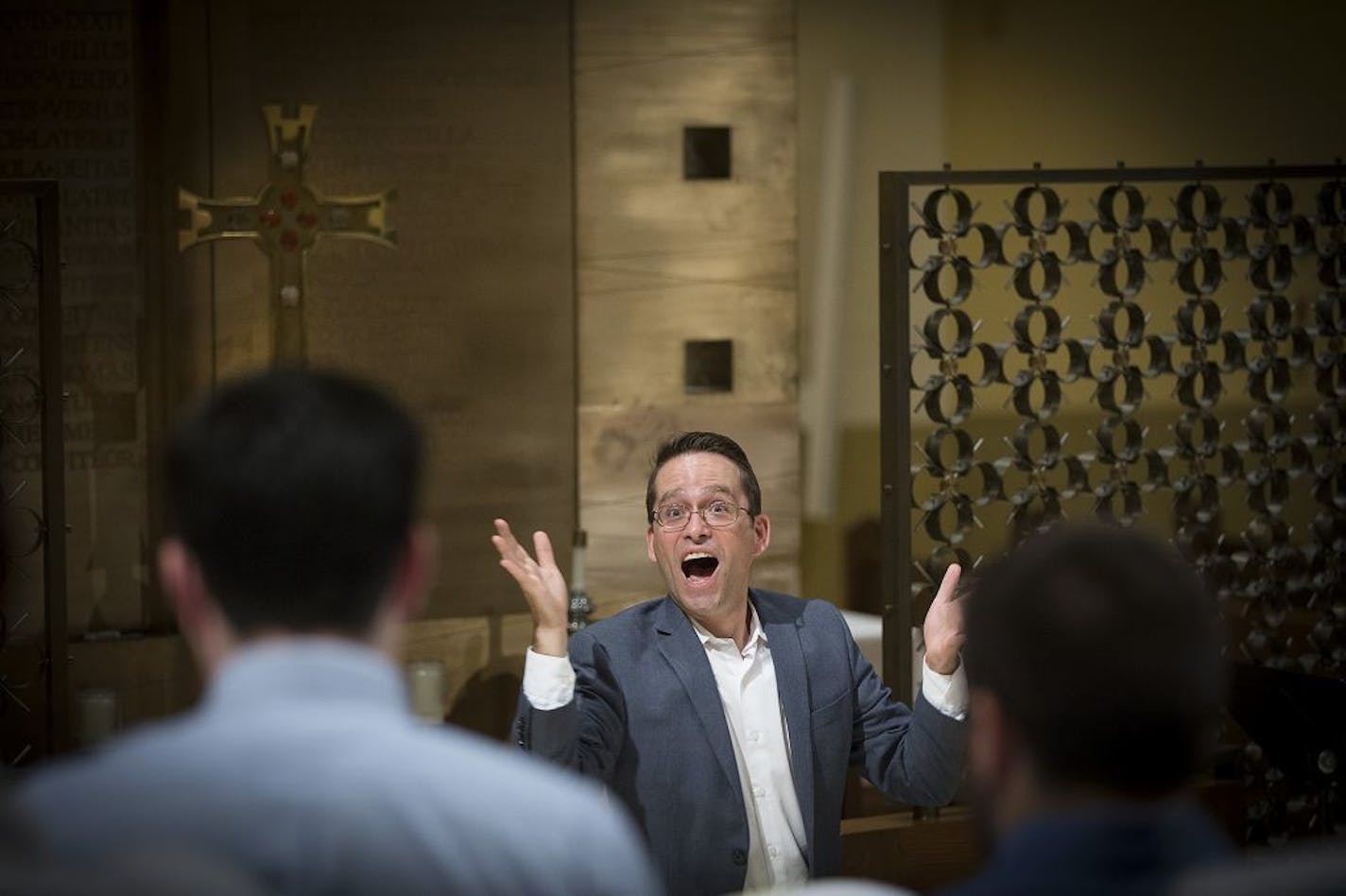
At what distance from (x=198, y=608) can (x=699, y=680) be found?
175 cm

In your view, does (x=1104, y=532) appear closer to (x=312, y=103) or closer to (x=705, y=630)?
(x=705, y=630)

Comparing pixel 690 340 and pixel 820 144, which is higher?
pixel 820 144

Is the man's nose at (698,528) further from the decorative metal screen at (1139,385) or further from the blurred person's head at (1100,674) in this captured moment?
the blurred person's head at (1100,674)

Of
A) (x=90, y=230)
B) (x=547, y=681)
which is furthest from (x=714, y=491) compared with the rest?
(x=90, y=230)

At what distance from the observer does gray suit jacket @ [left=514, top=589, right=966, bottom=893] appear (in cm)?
295

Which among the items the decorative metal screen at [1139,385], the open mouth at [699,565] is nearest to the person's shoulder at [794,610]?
the open mouth at [699,565]

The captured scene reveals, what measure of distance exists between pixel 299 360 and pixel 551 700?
2.58 meters

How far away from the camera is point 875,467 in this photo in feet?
19.9

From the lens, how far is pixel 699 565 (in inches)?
125

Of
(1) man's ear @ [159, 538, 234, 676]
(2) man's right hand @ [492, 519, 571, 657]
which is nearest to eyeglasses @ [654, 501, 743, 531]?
(2) man's right hand @ [492, 519, 571, 657]

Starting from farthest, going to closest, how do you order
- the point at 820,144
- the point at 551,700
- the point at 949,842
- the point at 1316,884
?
the point at 820,144, the point at 949,842, the point at 551,700, the point at 1316,884

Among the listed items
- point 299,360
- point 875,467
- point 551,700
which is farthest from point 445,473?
point 551,700

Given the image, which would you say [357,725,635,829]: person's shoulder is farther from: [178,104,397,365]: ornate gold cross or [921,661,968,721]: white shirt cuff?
[178,104,397,365]: ornate gold cross

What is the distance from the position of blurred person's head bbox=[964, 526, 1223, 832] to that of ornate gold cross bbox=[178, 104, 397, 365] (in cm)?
383
